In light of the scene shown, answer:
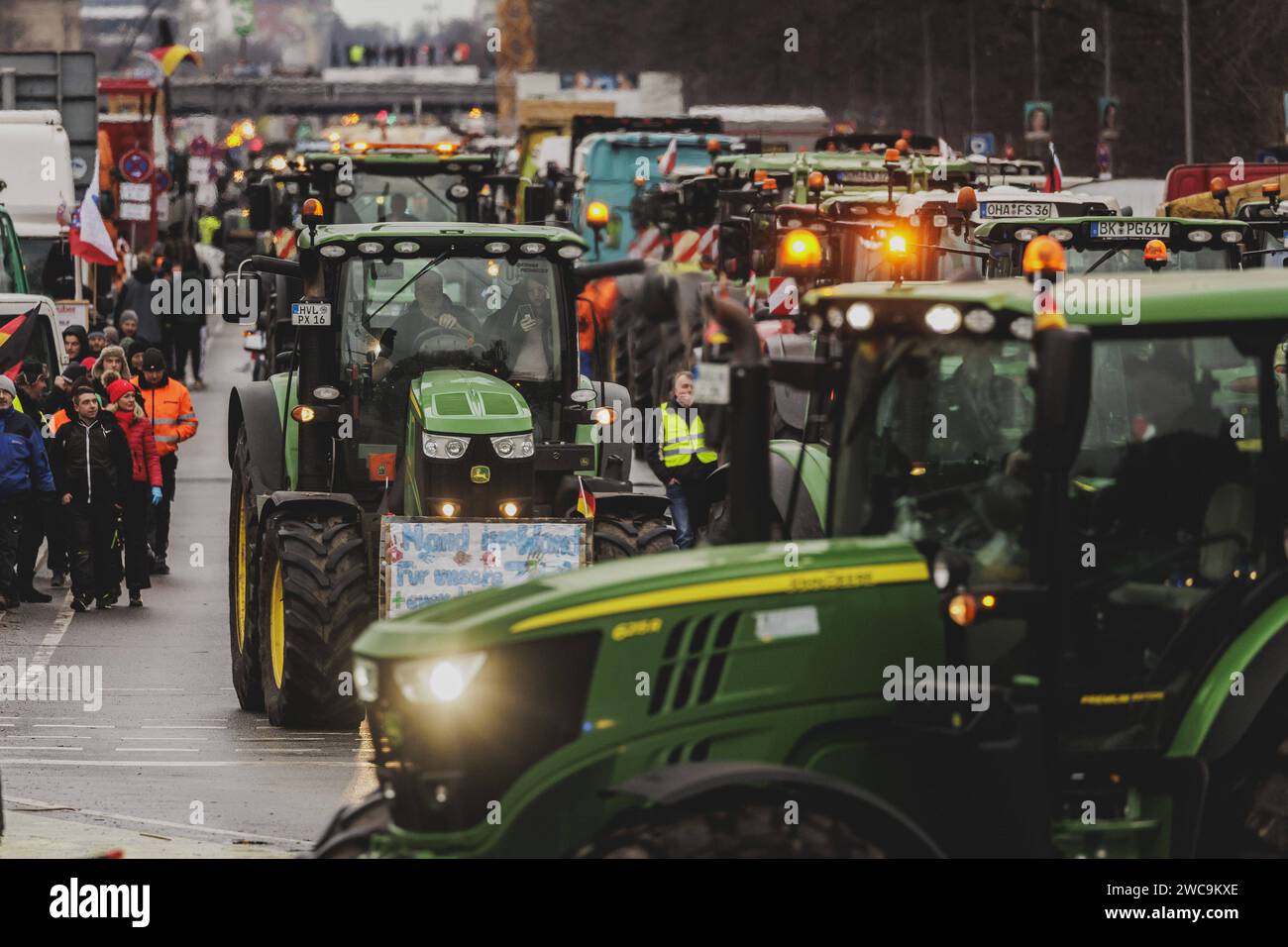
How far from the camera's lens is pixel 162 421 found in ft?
69.6

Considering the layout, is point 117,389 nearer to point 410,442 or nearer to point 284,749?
point 410,442

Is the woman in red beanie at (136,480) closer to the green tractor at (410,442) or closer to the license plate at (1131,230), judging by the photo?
the green tractor at (410,442)

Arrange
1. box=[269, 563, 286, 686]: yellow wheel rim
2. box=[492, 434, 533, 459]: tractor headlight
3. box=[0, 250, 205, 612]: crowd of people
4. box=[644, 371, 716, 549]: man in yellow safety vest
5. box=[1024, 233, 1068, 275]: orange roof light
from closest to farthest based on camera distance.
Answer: box=[1024, 233, 1068, 275]: orange roof light < box=[492, 434, 533, 459]: tractor headlight < box=[269, 563, 286, 686]: yellow wheel rim < box=[644, 371, 716, 549]: man in yellow safety vest < box=[0, 250, 205, 612]: crowd of people

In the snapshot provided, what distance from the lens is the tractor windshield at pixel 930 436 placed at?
7664mm

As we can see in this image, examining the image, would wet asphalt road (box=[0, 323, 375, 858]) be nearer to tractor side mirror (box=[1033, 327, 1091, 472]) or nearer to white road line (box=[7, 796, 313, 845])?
white road line (box=[7, 796, 313, 845])

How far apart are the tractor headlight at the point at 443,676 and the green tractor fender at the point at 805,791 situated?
1.69 ft

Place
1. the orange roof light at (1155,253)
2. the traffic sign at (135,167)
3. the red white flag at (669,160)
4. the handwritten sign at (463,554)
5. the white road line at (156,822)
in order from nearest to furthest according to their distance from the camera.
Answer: the white road line at (156,822)
the handwritten sign at (463,554)
the orange roof light at (1155,253)
the red white flag at (669,160)
the traffic sign at (135,167)

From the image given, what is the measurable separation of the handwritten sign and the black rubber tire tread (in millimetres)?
6344

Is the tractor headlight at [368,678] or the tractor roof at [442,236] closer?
the tractor headlight at [368,678]

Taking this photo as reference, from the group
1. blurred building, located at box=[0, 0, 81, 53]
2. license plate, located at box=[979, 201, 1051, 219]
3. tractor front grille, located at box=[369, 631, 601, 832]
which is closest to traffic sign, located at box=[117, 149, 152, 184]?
license plate, located at box=[979, 201, 1051, 219]

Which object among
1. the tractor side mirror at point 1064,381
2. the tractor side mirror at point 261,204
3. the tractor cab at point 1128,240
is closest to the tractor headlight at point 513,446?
the tractor cab at point 1128,240

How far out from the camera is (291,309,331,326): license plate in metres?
14.0

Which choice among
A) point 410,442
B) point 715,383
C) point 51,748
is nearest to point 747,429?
point 715,383

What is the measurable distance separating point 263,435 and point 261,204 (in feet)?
42.0
